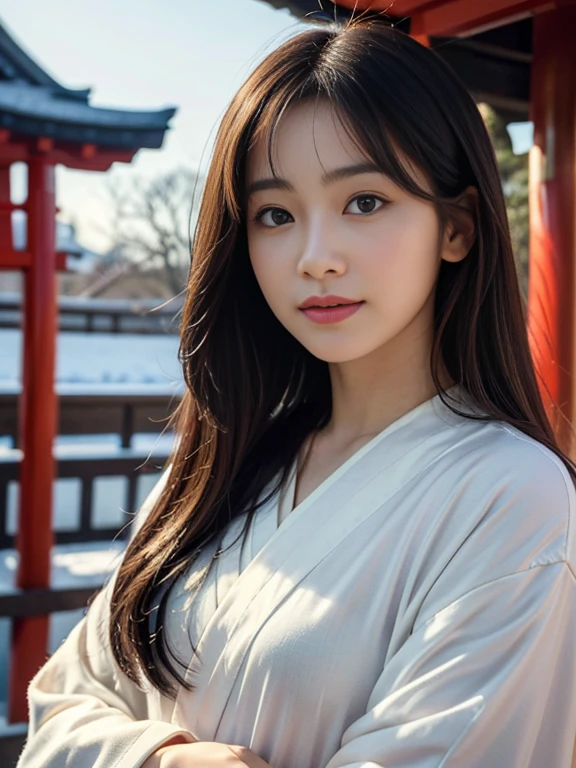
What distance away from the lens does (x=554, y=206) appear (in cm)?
169

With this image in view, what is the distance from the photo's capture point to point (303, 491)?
1.27m

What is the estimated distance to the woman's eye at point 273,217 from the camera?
Result: 3.83ft

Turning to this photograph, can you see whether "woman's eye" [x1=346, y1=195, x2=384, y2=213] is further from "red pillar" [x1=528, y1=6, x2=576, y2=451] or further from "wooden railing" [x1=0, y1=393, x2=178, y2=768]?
"wooden railing" [x1=0, y1=393, x2=178, y2=768]

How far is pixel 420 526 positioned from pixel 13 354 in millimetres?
10460

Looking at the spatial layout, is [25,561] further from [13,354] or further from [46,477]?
[13,354]

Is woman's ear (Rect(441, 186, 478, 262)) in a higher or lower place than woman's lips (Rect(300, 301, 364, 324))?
higher

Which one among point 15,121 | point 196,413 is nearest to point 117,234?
point 15,121

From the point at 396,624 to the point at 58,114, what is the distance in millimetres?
3380

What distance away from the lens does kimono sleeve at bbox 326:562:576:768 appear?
2.92 feet

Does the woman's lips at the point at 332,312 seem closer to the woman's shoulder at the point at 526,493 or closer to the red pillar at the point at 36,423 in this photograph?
the woman's shoulder at the point at 526,493

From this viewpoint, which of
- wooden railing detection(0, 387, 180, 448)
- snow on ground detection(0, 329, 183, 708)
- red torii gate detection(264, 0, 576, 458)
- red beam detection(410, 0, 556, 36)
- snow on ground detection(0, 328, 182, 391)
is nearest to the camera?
red beam detection(410, 0, 556, 36)

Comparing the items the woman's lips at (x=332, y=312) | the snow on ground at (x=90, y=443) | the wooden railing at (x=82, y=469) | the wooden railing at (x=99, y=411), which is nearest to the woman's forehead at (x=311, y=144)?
the woman's lips at (x=332, y=312)

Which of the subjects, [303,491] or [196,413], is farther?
[196,413]

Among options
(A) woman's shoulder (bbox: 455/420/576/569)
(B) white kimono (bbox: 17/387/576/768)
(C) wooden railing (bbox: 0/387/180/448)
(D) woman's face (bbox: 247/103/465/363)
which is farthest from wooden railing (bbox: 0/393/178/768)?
(A) woman's shoulder (bbox: 455/420/576/569)
